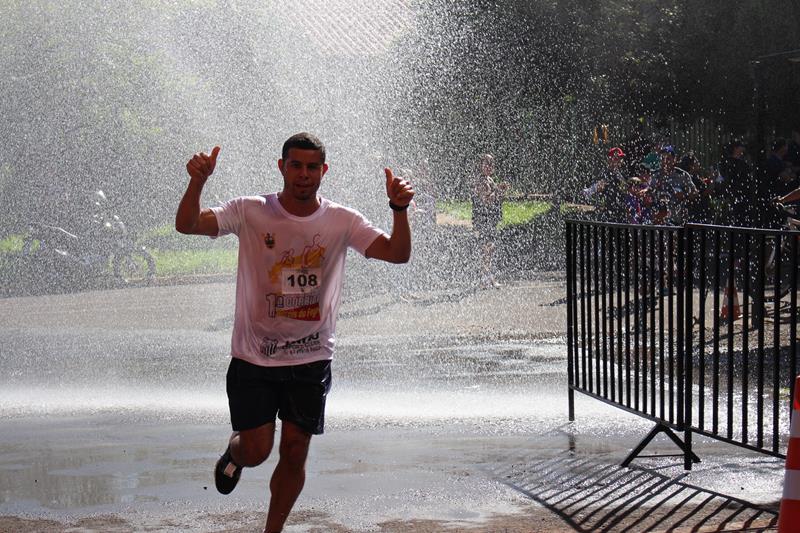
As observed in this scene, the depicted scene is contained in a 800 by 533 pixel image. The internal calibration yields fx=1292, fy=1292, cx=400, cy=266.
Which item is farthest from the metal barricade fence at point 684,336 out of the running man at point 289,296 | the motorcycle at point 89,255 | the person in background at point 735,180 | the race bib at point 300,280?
the motorcycle at point 89,255

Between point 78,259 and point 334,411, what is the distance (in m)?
12.9

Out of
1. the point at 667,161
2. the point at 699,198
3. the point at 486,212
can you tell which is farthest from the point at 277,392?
the point at 486,212

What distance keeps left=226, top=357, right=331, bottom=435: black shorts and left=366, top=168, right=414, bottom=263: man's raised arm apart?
20.2 inches

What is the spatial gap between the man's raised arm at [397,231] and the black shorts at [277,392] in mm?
514

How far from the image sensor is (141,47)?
22.3 meters

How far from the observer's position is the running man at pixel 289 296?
521 cm

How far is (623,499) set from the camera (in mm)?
6070

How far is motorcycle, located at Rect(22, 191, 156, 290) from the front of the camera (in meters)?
20.3

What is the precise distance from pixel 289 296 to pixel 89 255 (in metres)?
16.1

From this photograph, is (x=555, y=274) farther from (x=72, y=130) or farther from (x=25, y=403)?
(x=25, y=403)

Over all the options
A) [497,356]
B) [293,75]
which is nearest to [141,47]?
[293,75]

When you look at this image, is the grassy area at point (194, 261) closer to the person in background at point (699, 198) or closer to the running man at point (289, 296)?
the person in background at point (699, 198)

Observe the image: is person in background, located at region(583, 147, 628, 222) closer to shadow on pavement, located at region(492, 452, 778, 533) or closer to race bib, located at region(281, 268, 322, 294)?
shadow on pavement, located at region(492, 452, 778, 533)

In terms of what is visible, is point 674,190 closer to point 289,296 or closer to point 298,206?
point 298,206
